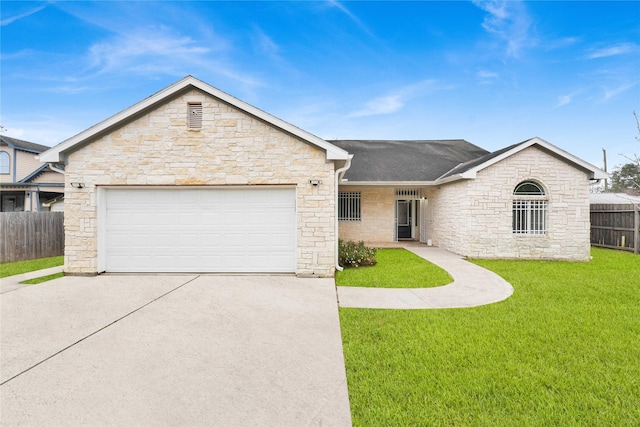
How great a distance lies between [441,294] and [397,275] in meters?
1.75

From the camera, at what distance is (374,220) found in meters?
14.9

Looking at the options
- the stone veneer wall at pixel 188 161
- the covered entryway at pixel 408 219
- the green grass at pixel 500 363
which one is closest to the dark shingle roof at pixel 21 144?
the stone veneer wall at pixel 188 161

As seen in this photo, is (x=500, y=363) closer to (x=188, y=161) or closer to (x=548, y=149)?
(x=188, y=161)

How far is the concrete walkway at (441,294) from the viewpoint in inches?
218

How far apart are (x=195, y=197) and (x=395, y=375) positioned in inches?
267

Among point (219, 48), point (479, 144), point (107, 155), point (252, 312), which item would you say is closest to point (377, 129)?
point (479, 144)

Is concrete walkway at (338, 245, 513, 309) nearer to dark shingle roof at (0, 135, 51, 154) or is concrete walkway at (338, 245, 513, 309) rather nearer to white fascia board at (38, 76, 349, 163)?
white fascia board at (38, 76, 349, 163)

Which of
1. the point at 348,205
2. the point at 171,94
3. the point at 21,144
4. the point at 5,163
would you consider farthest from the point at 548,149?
the point at 5,163

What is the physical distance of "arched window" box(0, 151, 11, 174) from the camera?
1909 centimetres

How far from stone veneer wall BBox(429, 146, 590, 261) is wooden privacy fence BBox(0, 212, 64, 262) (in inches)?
616

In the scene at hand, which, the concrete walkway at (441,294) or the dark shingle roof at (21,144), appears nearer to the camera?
the concrete walkway at (441,294)

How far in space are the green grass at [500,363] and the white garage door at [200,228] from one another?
3.54 meters

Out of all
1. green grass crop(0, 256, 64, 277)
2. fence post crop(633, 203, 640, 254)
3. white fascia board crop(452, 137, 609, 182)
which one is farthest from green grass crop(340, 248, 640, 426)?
green grass crop(0, 256, 64, 277)

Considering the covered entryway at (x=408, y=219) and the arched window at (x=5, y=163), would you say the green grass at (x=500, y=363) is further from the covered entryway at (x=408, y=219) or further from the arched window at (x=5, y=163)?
the arched window at (x=5, y=163)
